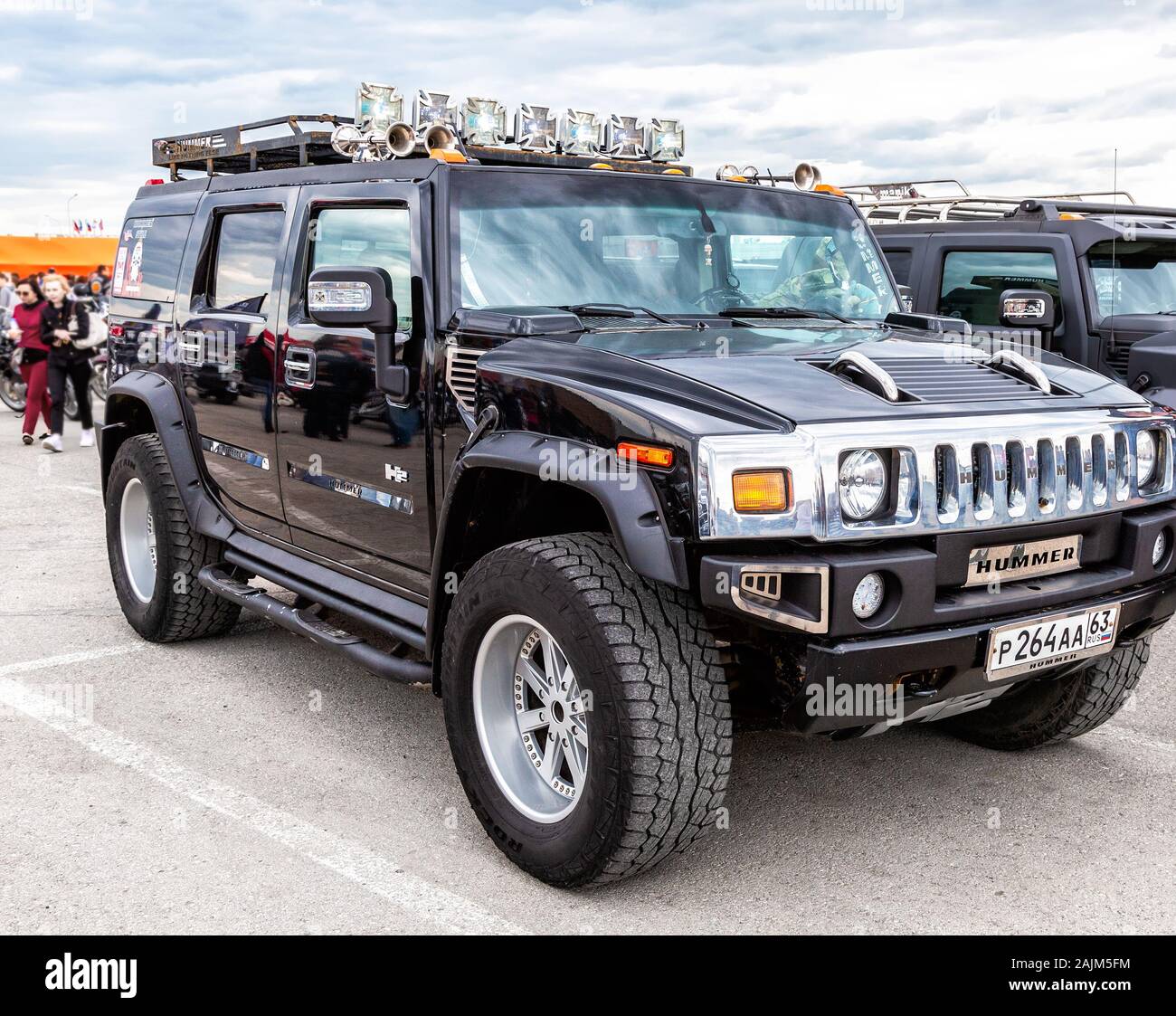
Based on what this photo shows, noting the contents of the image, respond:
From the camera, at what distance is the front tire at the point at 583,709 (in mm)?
3127

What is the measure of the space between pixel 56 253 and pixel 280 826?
29.6m

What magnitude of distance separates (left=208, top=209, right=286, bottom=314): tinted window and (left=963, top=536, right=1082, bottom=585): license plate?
9.62ft

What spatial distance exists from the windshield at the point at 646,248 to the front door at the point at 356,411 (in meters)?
0.23

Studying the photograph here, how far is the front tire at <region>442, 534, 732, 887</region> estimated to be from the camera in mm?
3127

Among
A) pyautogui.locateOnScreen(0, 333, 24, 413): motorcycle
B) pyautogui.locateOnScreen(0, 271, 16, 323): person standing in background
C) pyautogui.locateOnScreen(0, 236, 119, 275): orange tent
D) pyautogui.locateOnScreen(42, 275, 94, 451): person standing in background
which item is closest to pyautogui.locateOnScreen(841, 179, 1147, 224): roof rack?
pyautogui.locateOnScreen(42, 275, 94, 451): person standing in background

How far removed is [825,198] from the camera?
16.1 ft

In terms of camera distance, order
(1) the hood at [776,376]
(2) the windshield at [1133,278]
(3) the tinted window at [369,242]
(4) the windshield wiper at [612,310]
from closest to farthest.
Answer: (1) the hood at [776,376]
(4) the windshield wiper at [612,310]
(3) the tinted window at [369,242]
(2) the windshield at [1133,278]

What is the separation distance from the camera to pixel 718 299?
4.28m

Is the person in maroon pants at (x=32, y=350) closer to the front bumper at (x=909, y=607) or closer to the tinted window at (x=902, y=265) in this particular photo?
the tinted window at (x=902, y=265)

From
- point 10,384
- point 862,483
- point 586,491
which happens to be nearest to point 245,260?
point 586,491

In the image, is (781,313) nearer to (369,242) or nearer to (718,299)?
(718,299)

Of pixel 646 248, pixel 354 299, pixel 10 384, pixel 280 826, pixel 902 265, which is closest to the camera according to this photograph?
pixel 354 299

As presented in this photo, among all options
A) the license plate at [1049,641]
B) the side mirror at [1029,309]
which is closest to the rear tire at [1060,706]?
the license plate at [1049,641]

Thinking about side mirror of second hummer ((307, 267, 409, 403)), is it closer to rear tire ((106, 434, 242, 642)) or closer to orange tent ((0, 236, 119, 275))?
rear tire ((106, 434, 242, 642))
